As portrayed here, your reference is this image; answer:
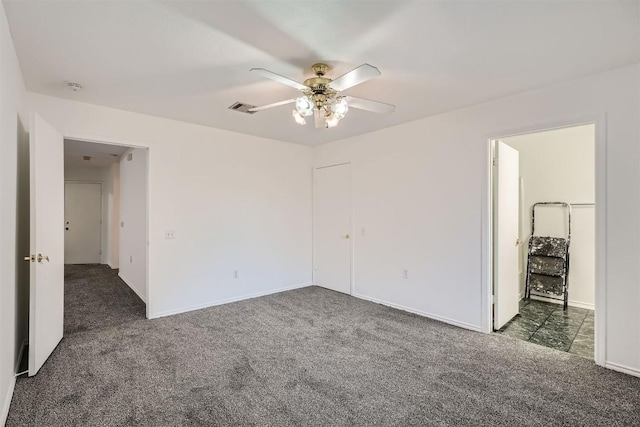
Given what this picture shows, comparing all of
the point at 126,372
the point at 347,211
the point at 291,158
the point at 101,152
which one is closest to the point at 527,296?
the point at 347,211

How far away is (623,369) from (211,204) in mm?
4409

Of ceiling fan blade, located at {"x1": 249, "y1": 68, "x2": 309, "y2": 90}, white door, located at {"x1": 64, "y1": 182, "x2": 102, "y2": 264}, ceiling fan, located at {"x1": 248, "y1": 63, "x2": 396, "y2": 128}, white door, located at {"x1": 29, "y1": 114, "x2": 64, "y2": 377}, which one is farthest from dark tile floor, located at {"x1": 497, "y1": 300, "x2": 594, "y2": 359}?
white door, located at {"x1": 64, "y1": 182, "x2": 102, "y2": 264}

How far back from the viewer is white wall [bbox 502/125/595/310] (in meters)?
3.99

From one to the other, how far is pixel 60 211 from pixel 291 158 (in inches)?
118

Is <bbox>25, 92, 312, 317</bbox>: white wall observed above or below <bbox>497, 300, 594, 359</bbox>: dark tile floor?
above

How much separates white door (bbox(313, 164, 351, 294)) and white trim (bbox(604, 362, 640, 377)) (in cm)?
285

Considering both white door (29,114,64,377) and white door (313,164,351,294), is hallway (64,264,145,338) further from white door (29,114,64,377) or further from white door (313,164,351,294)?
white door (313,164,351,294)

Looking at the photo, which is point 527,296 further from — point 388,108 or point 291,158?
point 291,158

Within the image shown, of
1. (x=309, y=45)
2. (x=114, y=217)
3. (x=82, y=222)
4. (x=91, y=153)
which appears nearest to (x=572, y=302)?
(x=309, y=45)

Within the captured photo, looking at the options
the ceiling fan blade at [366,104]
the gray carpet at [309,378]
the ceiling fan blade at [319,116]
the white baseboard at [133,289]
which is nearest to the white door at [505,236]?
the gray carpet at [309,378]

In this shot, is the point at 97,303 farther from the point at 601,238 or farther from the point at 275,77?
the point at 601,238

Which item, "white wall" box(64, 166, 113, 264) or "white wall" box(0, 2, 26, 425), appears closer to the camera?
"white wall" box(0, 2, 26, 425)

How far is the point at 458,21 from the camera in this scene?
174 centimetres

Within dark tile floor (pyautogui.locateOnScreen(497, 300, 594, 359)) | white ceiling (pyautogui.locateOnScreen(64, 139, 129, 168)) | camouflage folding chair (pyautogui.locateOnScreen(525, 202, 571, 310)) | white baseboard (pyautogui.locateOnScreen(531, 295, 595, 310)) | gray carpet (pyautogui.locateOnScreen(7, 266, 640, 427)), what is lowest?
dark tile floor (pyautogui.locateOnScreen(497, 300, 594, 359))
